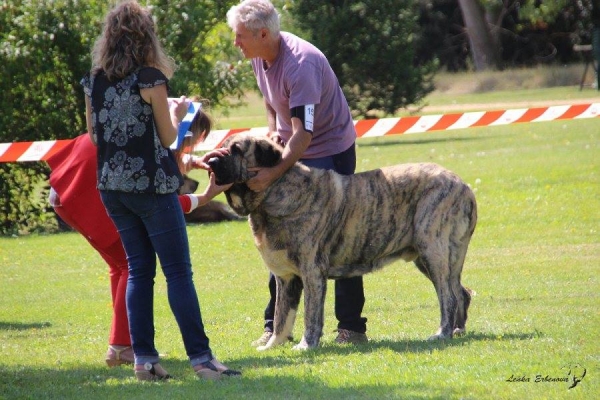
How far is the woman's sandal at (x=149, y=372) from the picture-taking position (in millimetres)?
6168

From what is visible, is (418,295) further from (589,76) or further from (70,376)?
(589,76)

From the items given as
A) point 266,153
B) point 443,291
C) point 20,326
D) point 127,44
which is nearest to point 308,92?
point 266,153

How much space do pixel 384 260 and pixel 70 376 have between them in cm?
226

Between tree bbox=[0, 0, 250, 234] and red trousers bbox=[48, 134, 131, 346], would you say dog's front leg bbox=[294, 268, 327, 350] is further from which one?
tree bbox=[0, 0, 250, 234]

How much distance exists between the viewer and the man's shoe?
24.5ft

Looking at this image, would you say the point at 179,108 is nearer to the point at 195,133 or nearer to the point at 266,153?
the point at 195,133

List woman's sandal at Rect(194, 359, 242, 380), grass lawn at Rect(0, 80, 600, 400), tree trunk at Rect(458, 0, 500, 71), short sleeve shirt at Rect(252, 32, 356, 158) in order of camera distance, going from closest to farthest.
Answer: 1. grass lawn at Rect(0, 80, 600, 400)
2. woman's sandal at Rect(194, 359, 242, 380)
3. short sleeve shirt at Rect(252, 32, 356, 158)
4. tree trunk at Rect(458, 0, 500, 71)

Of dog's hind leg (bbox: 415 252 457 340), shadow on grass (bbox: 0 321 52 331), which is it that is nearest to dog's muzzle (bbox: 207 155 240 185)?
dog's hind leg (bbox: 415 252 457 340)

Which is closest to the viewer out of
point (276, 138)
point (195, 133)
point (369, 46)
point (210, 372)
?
point (210, 372)

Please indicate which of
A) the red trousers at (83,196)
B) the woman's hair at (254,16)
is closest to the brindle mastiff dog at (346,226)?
the woman's hair at (254,16)

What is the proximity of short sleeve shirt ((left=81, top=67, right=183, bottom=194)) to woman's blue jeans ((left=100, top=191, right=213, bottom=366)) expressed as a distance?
9 cm

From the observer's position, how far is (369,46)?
30156 millimetres

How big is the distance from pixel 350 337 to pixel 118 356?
5.43 feet

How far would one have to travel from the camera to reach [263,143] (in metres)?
6.85
